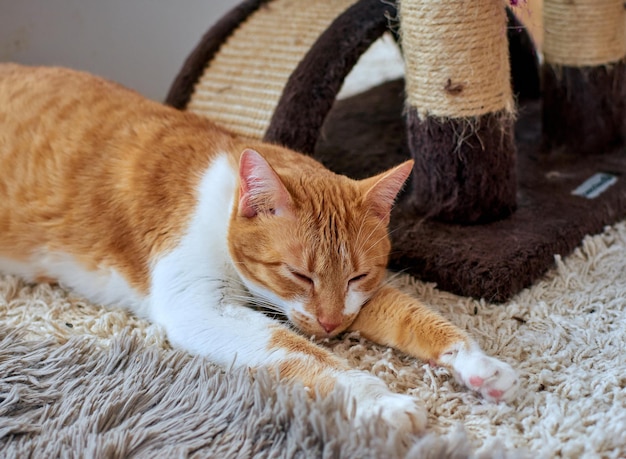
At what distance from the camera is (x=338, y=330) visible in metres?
1.23

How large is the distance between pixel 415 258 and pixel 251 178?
52cm

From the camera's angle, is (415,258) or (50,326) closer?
(50,326)

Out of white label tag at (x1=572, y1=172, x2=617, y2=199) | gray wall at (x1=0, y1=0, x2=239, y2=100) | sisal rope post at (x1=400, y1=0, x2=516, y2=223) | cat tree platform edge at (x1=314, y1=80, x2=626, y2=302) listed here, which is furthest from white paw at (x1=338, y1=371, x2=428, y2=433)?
gray wall at (x1=0, y1=0, x2=239, y2=100)

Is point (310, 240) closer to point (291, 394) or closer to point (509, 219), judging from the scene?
point (291, 394)

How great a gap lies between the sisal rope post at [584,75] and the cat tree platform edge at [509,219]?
0.06m

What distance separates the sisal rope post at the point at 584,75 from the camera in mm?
1872

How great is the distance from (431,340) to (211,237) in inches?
18.6

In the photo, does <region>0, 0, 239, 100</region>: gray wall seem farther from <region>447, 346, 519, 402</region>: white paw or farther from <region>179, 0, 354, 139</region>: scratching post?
<region>447, 346, 519, 402</region>: white paw

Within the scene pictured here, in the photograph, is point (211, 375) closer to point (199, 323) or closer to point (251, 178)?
point (199, 323)

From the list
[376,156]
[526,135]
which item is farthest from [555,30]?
[376,156]

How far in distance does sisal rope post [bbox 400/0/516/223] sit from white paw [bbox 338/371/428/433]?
70 centimetres

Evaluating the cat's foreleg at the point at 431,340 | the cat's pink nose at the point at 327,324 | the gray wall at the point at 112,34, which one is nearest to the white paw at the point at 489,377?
the cat's foreleg at the point at 431,340

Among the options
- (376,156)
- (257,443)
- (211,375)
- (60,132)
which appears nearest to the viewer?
(257,443)

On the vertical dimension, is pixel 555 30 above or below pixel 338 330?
above
